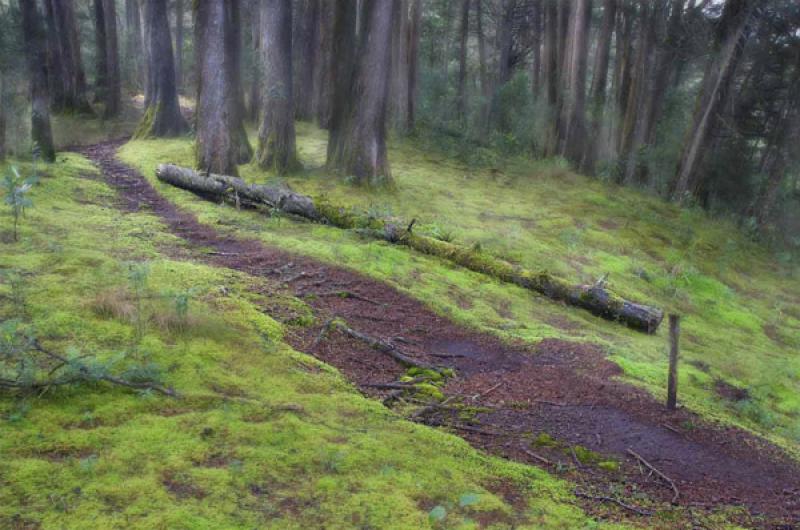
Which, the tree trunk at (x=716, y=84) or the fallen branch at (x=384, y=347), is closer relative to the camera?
the fallen branch at (x=384, y=347)

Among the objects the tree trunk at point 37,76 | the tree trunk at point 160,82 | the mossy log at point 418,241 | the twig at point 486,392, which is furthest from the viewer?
the tree trunk at point 160,82

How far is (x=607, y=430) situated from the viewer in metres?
5.35

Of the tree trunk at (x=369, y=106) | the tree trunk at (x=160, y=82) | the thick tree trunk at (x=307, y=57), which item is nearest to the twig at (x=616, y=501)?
the tree trunk at (x=369, y=106)

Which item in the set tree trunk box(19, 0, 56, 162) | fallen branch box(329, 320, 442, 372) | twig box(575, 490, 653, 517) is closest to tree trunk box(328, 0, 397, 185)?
tree trunk box(19, 0, 56, 162)

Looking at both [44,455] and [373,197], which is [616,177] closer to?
[373,197]

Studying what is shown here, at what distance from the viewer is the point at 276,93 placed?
44.9 ft

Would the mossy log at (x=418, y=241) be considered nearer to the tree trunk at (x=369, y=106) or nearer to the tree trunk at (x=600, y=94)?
the tree trunk at (x=369, y=106)

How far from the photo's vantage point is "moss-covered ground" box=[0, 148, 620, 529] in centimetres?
312

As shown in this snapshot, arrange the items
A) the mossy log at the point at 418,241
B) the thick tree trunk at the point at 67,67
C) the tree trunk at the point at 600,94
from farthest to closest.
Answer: the thick tree trunk at the point at 67,67
the tree trunk at the point at 600,94
the mossy log at the point at 418,241

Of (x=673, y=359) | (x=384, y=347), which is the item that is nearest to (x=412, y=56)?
(x=384, y=347)

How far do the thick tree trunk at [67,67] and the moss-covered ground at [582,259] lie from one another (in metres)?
7.53

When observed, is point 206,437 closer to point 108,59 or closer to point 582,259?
point 582,259

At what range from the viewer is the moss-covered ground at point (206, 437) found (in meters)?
3.12

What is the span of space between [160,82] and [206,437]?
1784 centimetres
